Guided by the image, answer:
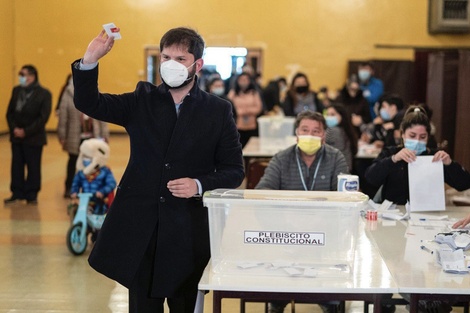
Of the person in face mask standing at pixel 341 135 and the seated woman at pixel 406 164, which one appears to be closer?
the seated woman at pixel 406 164

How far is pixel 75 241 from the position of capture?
320 inches

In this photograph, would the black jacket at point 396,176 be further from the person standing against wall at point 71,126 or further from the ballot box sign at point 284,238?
the person standing against wall at point 71,126

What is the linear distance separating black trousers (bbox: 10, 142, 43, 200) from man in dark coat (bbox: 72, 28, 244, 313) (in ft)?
24.6

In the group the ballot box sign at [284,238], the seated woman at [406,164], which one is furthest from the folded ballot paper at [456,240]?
the seated woman at [406,164]

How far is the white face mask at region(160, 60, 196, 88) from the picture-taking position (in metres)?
3.93

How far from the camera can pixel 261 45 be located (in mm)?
21953

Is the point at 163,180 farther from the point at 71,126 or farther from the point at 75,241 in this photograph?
the point at 71,126

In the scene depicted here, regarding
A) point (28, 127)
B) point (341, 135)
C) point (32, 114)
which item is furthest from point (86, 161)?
point (32, 114)

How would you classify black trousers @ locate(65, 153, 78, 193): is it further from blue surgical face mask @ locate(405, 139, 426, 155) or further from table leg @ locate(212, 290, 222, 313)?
table leg @ locate(212, 290, 222, 313)

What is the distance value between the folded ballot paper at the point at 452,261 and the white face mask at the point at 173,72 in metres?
1.41

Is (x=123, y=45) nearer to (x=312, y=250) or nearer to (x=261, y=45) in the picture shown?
(x=261, y=45)

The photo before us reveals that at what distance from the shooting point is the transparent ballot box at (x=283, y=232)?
143 inches

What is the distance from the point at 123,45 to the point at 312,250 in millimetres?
18813

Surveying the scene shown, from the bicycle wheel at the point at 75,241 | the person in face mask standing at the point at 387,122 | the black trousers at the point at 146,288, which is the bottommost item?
the bicycle wheel at the point at 75,241
